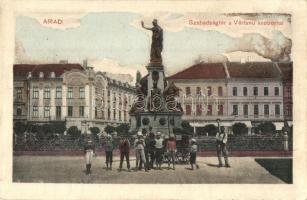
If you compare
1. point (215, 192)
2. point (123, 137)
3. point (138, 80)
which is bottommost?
point (215, 192)

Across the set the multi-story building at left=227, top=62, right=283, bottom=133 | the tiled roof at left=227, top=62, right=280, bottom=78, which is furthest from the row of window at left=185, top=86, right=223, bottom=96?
the tiled roof at left=227, top=62, right=280, bottom=78

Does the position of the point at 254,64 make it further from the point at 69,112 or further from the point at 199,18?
the point at 69,112

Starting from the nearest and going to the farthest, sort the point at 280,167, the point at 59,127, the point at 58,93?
the point at 280,167 < the point at 59,127 < the point at 58,93

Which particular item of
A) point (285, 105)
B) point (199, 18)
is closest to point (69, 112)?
point (199, 18)

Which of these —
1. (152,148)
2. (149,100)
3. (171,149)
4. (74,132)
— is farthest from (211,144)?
(74,132)

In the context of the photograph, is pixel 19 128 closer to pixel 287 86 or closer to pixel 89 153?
pixel 89 153

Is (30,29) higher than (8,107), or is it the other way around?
(30,29)

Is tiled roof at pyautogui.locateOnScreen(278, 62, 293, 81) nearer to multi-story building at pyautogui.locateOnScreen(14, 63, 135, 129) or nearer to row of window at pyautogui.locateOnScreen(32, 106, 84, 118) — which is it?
multi-story building at pyautogui.locateOnScreen(14, 63, 135, 129)
